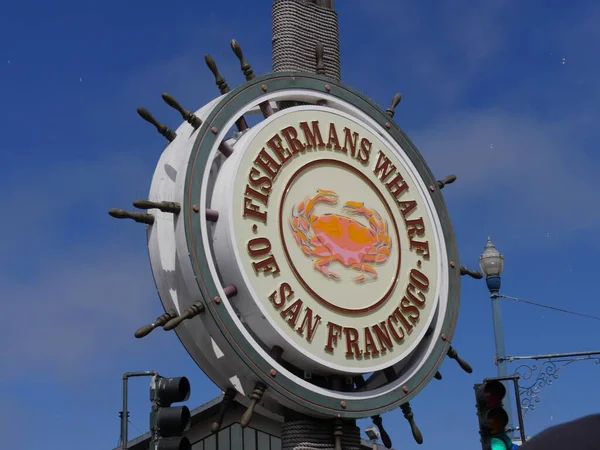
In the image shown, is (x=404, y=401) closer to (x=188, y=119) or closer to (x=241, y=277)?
(x=241, y=277)

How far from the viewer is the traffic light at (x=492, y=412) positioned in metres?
8.38

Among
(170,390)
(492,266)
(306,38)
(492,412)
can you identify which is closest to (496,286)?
(492,266)

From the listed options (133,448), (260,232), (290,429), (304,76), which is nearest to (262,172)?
(260,232)

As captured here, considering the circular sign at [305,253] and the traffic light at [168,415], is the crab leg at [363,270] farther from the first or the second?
the traffic light at [168,415]

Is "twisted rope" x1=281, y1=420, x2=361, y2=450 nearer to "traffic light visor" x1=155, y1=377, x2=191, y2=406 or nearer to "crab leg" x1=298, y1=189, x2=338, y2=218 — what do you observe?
"crab leg" x1=298, y1=189, x2=338, y2=218

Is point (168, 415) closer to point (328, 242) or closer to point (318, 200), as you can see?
point (328, 242)

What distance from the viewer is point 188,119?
9.74 m

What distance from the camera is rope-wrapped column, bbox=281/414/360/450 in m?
9.54

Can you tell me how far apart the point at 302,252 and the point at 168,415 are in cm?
312

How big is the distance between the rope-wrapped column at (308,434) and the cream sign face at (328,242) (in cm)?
53

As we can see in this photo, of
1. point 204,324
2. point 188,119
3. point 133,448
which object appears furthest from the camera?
point 133,448

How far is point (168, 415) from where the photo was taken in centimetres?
716

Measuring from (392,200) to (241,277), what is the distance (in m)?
2.46

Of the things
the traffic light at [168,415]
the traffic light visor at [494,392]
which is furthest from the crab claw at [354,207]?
the traffic light at [168,415]
